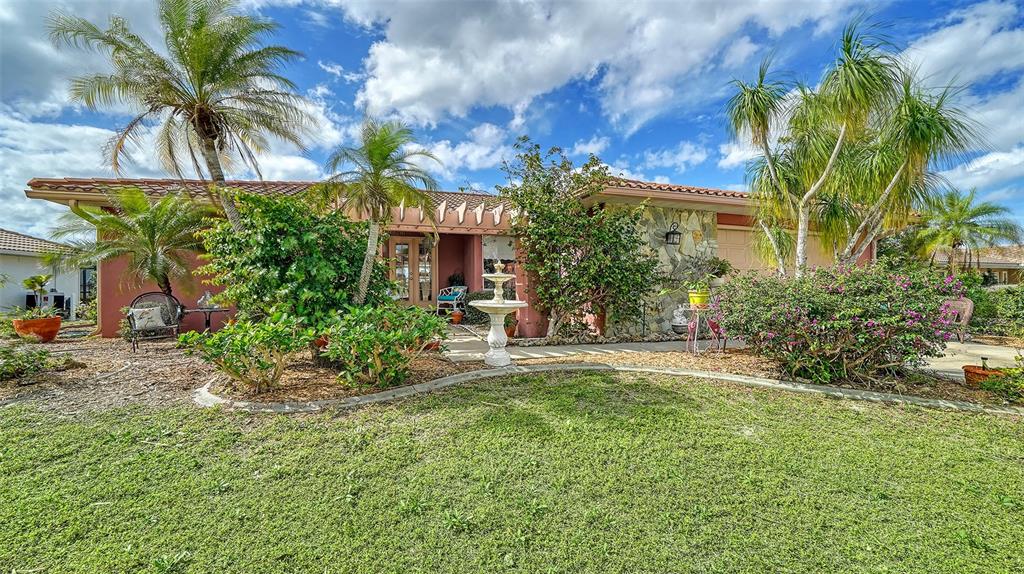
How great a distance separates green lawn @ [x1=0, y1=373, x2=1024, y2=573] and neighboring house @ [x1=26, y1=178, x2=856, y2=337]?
145 inches

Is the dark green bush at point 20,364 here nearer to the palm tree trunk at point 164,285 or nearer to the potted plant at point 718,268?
the palm tree trunk at point 164,285

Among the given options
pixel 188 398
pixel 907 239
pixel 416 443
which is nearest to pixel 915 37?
pixel 416 443

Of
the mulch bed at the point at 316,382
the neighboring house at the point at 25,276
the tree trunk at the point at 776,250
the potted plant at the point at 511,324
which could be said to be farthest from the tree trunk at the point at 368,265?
the neighboring house at the point at 25,276

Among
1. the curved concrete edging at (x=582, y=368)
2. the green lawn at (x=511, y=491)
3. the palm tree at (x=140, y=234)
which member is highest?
the palm tree at (x=140, y=234)

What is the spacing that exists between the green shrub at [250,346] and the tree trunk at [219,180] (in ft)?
7.42

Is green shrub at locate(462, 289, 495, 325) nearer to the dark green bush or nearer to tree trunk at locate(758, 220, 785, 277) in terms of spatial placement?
tree trunk at locate(758, 220, 785, 277)

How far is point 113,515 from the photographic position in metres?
2.53

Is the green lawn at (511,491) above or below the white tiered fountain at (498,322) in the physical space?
below

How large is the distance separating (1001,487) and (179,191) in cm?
1371

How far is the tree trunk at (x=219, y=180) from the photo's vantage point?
20.1 feet

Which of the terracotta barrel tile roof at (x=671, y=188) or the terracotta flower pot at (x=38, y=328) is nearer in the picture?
the terracotta flower pot at (x=38, y=328)

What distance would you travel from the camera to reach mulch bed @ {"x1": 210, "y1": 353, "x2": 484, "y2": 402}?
4.66m

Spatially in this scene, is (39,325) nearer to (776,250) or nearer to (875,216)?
(776,250)

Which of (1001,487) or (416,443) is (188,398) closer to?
(416,443)
